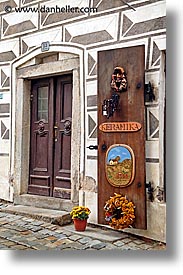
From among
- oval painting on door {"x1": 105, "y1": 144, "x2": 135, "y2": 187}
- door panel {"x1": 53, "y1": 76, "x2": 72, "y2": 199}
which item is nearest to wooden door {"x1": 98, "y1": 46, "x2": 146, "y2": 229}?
oval painting on door {"x1": 105, "y1": 144, "x2": 135, "y2": 187}

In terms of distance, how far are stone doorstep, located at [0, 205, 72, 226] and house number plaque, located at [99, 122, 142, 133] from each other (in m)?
0.33

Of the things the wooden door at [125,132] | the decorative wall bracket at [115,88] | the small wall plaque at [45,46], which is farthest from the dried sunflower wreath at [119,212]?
the small wall plaque at [45,46]

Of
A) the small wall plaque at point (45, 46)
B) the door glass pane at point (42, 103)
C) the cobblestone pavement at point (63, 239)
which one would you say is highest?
the small wall plaque at point (45, 46)

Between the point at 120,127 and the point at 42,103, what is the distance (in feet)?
1.01

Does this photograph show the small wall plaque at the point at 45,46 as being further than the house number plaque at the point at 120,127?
Yes

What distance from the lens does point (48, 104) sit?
1.58m

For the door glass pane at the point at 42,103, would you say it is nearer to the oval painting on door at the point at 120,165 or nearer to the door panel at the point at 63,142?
the door panel at the point at 63,142

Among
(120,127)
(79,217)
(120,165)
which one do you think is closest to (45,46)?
(120,127)

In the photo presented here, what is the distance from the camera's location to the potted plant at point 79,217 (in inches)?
59.4

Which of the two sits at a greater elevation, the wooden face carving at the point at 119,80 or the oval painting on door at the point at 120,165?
the wooden face carving at the point at 119,80

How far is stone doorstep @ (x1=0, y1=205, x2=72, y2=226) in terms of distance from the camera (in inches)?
60.1

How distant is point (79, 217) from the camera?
151 centimetres

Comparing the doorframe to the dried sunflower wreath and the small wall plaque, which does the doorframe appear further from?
the dried sunflower wreath

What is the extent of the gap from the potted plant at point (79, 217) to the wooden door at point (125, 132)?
57 mm
